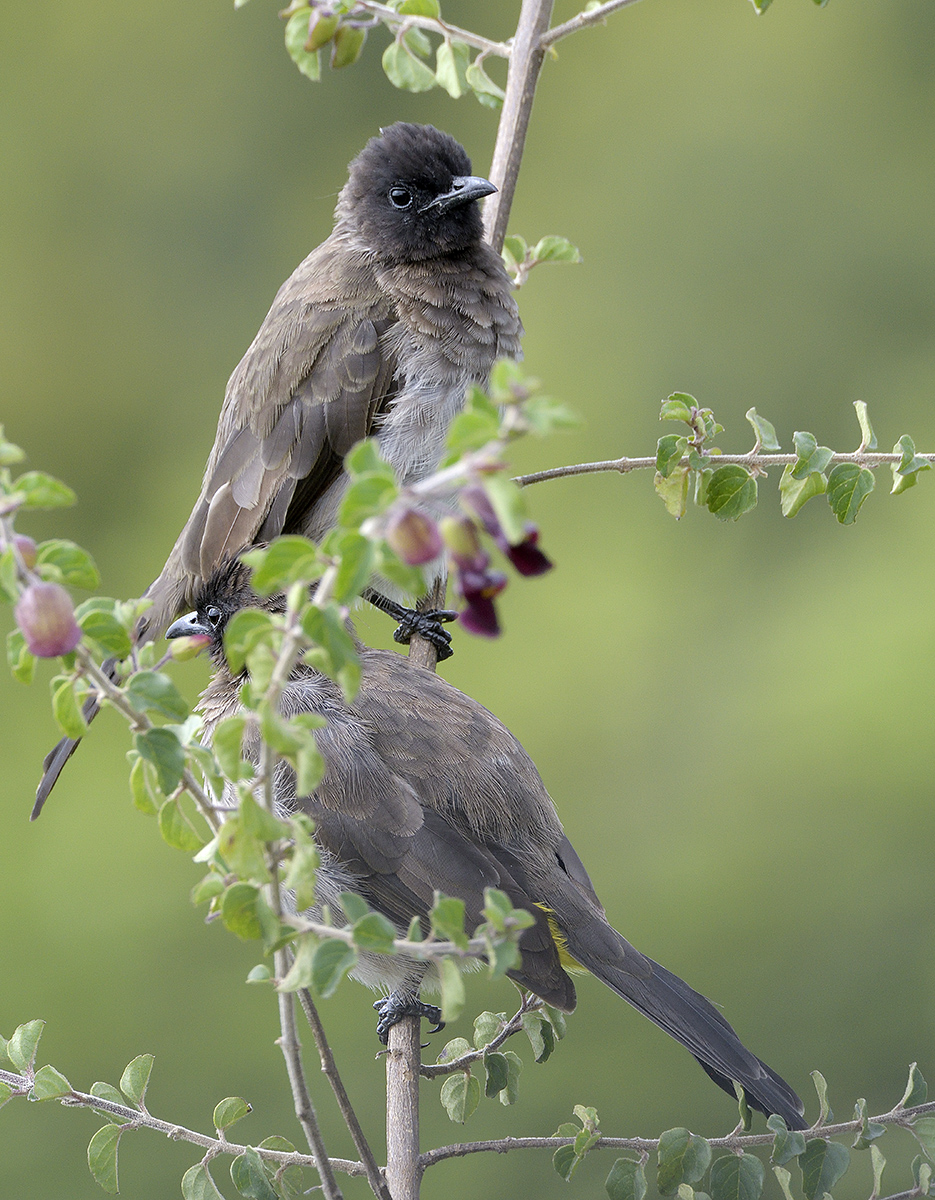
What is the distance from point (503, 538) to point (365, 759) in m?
1.34

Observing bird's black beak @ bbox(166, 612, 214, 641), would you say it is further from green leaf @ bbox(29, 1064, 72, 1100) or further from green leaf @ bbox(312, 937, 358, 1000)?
green leaf @ bbox(312, 937, 358, 1000)

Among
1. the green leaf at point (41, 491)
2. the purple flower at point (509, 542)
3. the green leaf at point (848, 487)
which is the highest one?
the green leaf at point (848, 487)

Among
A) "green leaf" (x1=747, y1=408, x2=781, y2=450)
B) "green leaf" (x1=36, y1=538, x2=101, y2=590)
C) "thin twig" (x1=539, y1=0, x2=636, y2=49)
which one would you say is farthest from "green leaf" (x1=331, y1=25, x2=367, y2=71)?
"green leaf" (x1=36, y1=538, x2=101, y2=590)

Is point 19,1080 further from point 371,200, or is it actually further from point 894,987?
point 894,987

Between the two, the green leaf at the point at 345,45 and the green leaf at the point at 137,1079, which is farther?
the green leaf at the point at 345,45

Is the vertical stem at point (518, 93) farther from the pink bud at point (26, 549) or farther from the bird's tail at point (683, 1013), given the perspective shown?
the pink bud at point (26, 549)

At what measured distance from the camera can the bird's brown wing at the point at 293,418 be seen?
279cm

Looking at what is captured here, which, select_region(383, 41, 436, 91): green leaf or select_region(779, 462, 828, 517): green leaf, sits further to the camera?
select_region(383, 41, 436, 91): green leaf

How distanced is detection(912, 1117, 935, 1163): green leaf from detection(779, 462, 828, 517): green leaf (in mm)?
681

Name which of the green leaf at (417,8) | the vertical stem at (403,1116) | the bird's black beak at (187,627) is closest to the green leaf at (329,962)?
the vertical stem at (403,1116)

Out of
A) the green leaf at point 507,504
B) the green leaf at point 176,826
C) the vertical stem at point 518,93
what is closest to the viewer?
the green leaf at point 507,504

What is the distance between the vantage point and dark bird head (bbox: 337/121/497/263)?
2955 millimetres

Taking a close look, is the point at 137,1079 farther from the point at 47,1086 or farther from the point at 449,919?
the point at 449,919

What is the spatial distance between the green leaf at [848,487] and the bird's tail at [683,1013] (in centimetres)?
75
